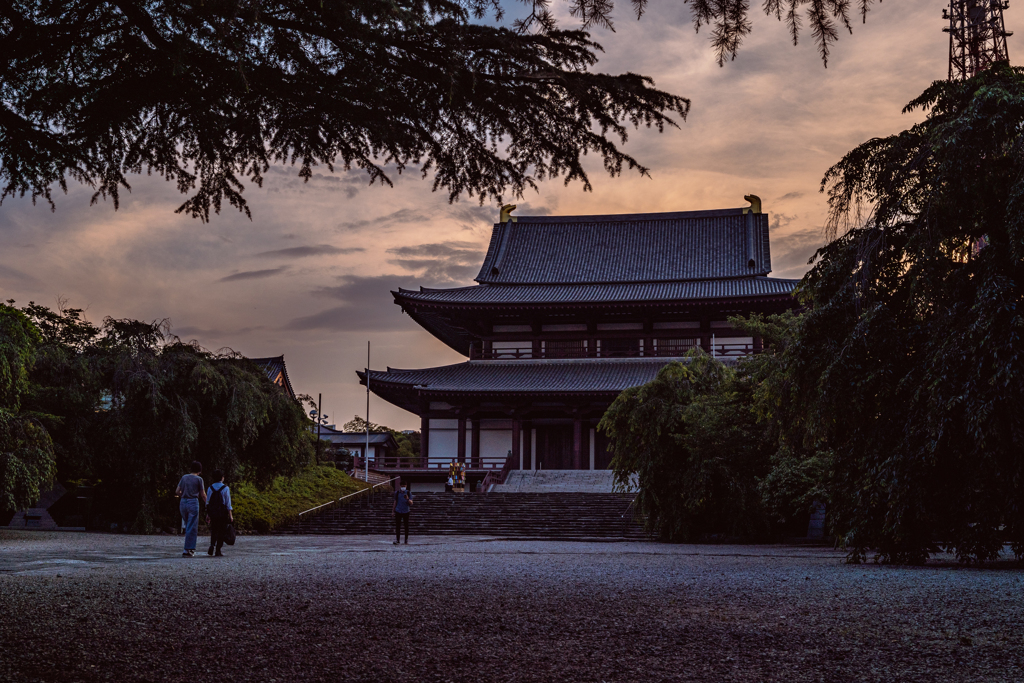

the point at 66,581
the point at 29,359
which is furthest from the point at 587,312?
the point at 66,581

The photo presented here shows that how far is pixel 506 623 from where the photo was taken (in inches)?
246

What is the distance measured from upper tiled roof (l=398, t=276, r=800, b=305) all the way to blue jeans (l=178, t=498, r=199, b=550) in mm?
25469

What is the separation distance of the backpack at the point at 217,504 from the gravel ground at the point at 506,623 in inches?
53.1

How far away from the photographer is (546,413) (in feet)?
124

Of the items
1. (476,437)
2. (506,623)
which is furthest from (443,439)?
Answer: (506,623)

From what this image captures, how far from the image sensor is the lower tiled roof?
116ft

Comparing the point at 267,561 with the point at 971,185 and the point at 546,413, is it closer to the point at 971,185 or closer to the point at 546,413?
the point at 971,185

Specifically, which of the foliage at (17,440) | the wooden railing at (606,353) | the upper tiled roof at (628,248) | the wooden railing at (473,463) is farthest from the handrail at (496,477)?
the foliage at (17,440)

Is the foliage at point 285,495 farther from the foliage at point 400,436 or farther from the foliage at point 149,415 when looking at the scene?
the foliage at point 400,436

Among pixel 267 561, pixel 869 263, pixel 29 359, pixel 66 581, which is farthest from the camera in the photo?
pixel 29 359

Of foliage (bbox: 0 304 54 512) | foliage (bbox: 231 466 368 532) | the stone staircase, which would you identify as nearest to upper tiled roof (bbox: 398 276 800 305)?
foliage (bbox: 231 466 368 532)

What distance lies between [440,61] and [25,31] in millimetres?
2587

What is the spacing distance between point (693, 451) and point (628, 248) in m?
26.7

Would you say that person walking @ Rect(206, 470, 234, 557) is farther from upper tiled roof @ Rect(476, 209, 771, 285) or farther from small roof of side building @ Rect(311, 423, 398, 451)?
small roof of side building @ Rect(311, 423, 398, 451)
